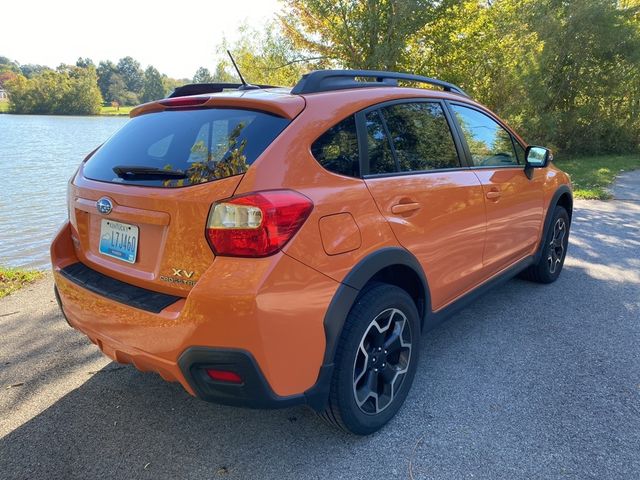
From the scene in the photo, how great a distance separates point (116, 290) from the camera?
2154 mm

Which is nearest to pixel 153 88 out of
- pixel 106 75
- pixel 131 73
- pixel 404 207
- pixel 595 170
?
pixel 106 75

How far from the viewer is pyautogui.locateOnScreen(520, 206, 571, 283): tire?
425 cm

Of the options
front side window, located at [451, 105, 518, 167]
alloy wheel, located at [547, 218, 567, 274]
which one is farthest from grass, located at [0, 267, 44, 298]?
alloy wheel, located at [547, 218, 567, 274]

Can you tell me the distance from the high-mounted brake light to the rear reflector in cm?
126

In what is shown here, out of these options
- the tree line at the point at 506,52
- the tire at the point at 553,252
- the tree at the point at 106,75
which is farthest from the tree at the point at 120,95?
the tire at the point at 553,252

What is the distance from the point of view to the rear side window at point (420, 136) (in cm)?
255

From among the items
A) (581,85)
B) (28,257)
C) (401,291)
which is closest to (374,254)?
(401,291)

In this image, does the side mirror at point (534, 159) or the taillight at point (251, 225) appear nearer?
the taillight at point (251, 225)

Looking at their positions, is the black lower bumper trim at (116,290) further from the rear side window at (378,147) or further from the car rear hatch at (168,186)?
the rear side window at (378,147)

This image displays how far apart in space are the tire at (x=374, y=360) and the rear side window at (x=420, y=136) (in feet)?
2.45

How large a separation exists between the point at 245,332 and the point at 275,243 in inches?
14.1

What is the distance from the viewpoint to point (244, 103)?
2.13 metres

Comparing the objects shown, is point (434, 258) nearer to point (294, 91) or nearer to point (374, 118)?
point (374, 118)

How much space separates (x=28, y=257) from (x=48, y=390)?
17.6 ft
